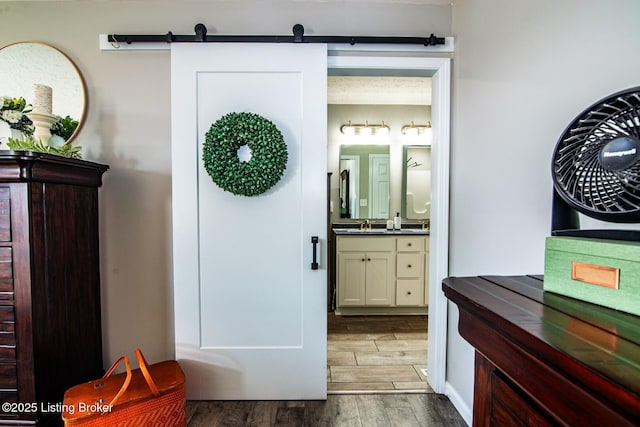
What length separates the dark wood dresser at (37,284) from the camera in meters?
1.52

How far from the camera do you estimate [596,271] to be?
659 mm

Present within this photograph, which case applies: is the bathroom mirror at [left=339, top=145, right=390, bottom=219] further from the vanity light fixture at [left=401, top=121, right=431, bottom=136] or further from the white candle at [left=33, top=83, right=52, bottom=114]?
the white candle at [left=33, top=83, right=52, bottom=114]

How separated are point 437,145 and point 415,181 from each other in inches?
75.5

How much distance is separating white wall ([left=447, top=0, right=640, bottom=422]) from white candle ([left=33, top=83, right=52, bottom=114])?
2302mm

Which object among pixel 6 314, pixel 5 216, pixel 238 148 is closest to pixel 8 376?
pixel 6 314

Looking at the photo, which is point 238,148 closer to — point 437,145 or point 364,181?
point 437,145

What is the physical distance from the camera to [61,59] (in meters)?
1.98

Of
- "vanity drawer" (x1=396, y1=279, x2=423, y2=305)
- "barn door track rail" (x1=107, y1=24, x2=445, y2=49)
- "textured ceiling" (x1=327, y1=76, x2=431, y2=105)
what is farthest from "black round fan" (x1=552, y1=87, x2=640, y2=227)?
"vanity drawer" (x1=396, y1=279, x2=423, y2=305)

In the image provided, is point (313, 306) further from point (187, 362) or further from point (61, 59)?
point (61, 59)

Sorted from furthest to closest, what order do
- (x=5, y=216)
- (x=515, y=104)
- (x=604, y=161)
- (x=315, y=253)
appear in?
(x=315, y=253), (x=5, y=216), (x=515, y=104), (x=604, y=161)

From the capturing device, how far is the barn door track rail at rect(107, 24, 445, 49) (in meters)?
1.89

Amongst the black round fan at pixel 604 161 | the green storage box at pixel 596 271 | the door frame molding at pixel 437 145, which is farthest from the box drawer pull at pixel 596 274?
the door frame molding at pixel 437 145

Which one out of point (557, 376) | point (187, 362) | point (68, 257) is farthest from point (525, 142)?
point (68, 257)

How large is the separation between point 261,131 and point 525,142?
1.28 metres
